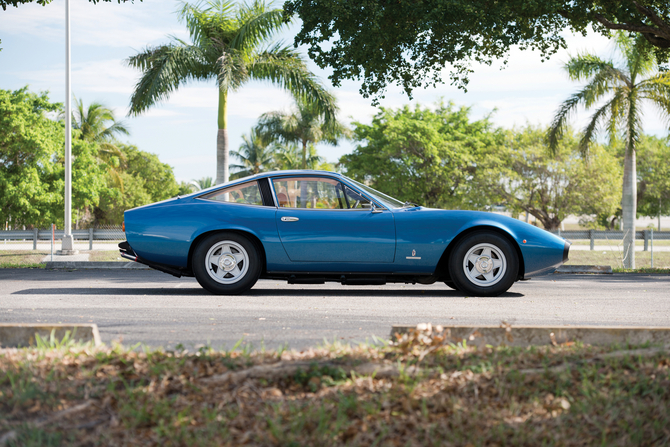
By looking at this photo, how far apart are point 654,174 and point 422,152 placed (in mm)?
27100

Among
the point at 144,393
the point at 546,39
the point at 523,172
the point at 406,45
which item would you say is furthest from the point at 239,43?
the point at 523,172

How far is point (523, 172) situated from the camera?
126 feet

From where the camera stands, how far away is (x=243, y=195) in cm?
714

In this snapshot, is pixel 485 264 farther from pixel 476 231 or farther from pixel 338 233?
pixel 338 233

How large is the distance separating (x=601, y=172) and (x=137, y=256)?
35.3 m

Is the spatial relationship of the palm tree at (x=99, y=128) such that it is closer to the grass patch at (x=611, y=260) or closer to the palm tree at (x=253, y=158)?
the palm tree at (x=253, y=158)

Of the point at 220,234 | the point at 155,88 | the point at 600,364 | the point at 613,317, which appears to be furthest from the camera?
the point at 155,88

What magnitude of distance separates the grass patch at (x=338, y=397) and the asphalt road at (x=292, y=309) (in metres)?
0.89

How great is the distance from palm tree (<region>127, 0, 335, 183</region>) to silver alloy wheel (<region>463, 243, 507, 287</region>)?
1074 cm

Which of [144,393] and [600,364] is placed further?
[600,364]

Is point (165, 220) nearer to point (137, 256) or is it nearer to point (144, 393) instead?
point (137, 256)

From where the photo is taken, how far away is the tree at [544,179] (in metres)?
36.5

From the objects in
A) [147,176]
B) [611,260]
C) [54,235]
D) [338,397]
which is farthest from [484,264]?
[147,176]

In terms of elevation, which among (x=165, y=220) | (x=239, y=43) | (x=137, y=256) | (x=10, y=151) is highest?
(x=239, y=43)
